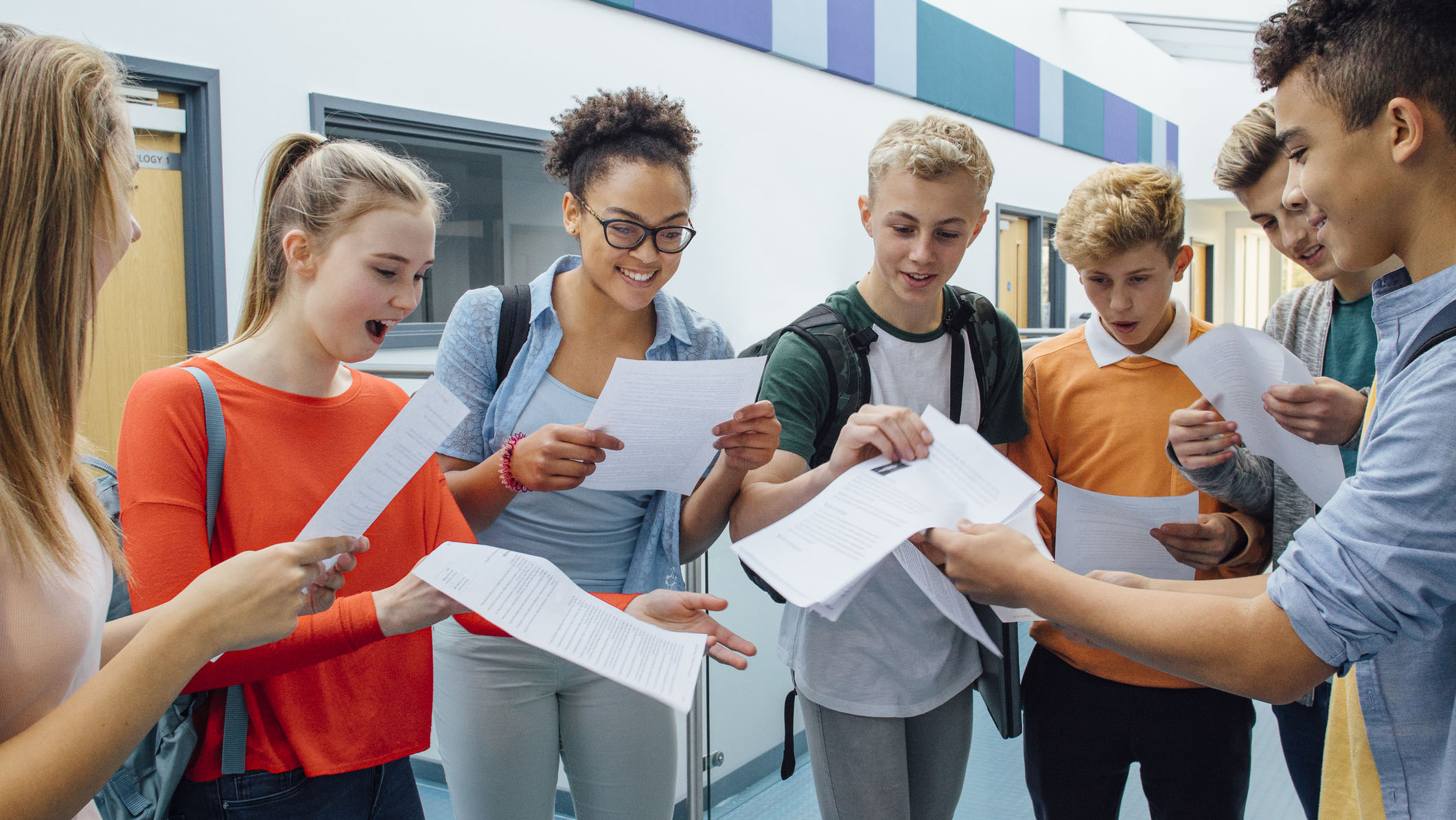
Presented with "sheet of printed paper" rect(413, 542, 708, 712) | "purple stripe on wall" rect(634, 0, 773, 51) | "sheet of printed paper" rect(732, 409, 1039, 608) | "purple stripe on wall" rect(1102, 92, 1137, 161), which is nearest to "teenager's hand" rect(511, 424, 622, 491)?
"sheet of printed paper" rect(413, 542, 708, 712)

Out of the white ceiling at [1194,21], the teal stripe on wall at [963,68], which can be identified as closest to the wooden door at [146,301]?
the teal stripe on wall at [963,68]

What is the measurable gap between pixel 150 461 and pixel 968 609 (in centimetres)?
112

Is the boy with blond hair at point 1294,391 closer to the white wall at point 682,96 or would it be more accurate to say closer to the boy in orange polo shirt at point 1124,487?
the boy in orange polo shirt at point 1124,487

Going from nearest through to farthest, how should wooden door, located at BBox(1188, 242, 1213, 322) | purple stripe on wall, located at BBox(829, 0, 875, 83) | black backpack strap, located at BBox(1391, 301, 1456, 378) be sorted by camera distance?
black backpack strap, located at BBox(1391, 301, 1456, 378) < purple stripe on wall, located at BBox(829, 0, 875, 83) < wooden door, located at BBox(1188, 242, 1213, 322)

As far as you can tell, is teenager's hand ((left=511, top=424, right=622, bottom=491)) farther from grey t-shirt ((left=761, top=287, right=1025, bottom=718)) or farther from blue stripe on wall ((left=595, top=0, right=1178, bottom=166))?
blue stripe on wall ((left=595, top=0, right=1178, bottom=166))

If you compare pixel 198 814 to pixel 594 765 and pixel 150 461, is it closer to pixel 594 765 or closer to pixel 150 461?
pixel 150 461

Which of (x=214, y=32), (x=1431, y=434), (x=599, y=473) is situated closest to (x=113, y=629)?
(x=599, y=473)

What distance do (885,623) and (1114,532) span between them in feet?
1.46

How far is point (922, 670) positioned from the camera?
147 cm

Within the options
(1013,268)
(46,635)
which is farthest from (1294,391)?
(1013,268)

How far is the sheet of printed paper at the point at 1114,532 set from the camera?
1535 millimetres

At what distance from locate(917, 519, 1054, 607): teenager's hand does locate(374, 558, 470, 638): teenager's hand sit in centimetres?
67

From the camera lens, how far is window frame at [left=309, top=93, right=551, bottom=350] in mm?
3168

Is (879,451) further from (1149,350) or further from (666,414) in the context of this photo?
(1149,350)
